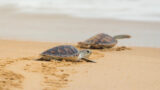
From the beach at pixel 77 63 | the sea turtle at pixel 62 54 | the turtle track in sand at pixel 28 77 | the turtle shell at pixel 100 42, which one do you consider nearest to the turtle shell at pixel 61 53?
the sea turtle at pixel 62 54

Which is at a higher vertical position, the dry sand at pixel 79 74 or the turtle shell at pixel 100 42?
the turtle shell at pixel 100 42

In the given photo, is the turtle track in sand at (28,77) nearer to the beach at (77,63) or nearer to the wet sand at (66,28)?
the beach at (77,63)

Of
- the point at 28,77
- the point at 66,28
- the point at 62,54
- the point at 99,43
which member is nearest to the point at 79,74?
the point at 28,77

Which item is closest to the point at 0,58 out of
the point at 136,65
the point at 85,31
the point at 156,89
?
the point at 136,65

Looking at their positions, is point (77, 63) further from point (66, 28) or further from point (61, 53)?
point (66, 28)

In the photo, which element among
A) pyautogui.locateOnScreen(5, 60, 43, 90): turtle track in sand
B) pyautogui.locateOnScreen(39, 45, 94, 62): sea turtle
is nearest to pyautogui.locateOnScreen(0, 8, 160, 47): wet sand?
pyautogui.locateOnScreen(39, 45, 94, 62): sea turtle

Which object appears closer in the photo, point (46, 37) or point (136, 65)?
point (136, 65)

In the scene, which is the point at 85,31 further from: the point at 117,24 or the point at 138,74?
the point at 138,74
